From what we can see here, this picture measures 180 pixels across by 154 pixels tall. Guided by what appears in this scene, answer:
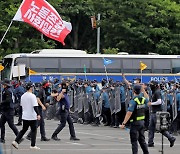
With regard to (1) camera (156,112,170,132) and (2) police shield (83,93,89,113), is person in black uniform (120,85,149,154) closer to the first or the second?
(1) camera (156,112,170,132)

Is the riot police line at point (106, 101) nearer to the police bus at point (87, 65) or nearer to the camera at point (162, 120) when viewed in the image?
the camera at point (162, 120)

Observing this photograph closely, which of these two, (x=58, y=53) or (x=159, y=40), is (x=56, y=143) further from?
(x=159, y=40)

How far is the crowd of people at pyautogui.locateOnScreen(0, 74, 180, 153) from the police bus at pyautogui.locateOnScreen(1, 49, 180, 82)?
8872 mm

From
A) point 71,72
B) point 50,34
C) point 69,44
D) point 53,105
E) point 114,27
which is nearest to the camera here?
point 50,34

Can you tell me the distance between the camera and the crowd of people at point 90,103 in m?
18.3

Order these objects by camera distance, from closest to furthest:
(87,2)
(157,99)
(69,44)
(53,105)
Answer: (157,99) → (53,105) → (87,2) → (69,44)

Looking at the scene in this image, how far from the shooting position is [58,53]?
43031 mm

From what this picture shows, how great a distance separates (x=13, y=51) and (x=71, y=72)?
940 centimetres

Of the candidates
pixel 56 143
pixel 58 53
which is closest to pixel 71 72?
pixel 58 53

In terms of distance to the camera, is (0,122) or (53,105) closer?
(0,122)

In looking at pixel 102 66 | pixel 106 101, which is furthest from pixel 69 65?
pixel 106 101

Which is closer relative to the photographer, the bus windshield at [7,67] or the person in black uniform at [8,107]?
the person in black uniform at [8,107]

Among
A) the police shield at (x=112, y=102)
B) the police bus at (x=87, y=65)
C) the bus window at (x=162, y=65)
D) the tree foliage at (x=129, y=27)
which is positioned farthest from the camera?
the tree foliage at (x=129, y=27)

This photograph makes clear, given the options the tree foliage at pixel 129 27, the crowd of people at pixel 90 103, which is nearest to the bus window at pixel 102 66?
the tree foliage at pixel 129 27
